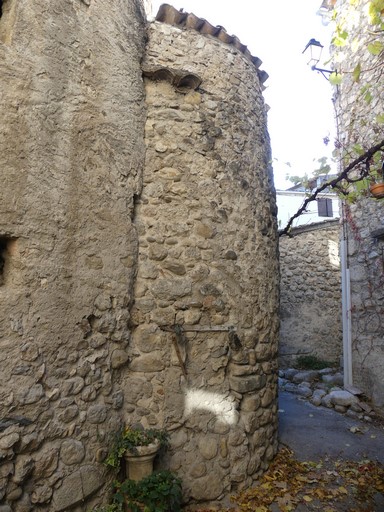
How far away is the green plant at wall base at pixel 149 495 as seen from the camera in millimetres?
2482

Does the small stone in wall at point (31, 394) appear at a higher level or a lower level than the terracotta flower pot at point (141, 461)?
higher

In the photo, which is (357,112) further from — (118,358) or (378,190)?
(118,358)

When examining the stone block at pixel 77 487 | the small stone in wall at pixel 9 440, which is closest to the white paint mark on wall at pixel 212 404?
the stone block at pixel 77 487

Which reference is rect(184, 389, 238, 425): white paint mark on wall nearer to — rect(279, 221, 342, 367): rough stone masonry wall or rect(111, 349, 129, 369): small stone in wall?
rect(111, 349, 129, 369): small stone in wall

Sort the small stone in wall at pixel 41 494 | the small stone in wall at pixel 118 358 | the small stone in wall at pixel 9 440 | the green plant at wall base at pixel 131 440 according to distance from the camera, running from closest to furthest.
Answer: the small stone in wall at pixel 9 440 → the small stone in wall at pixel 41 494 → the green plant at wall base at pixel 131 440 → the small stone in wall at pixel 118 358

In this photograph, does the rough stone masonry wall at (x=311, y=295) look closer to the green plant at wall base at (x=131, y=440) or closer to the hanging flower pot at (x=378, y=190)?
the hanging flower pot at (x=378, y=190)

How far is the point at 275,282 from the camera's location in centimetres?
396

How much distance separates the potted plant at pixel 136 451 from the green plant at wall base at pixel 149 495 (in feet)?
0.24

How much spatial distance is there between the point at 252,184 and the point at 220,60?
1.31 meters

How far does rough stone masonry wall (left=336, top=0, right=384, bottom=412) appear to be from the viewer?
224 inches

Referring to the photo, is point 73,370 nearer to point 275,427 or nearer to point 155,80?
point 275,427

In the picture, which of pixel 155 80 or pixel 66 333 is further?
pixel 155 80

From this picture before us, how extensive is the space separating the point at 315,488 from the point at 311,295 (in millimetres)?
6363

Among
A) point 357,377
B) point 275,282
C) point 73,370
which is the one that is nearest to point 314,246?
point 357,377
